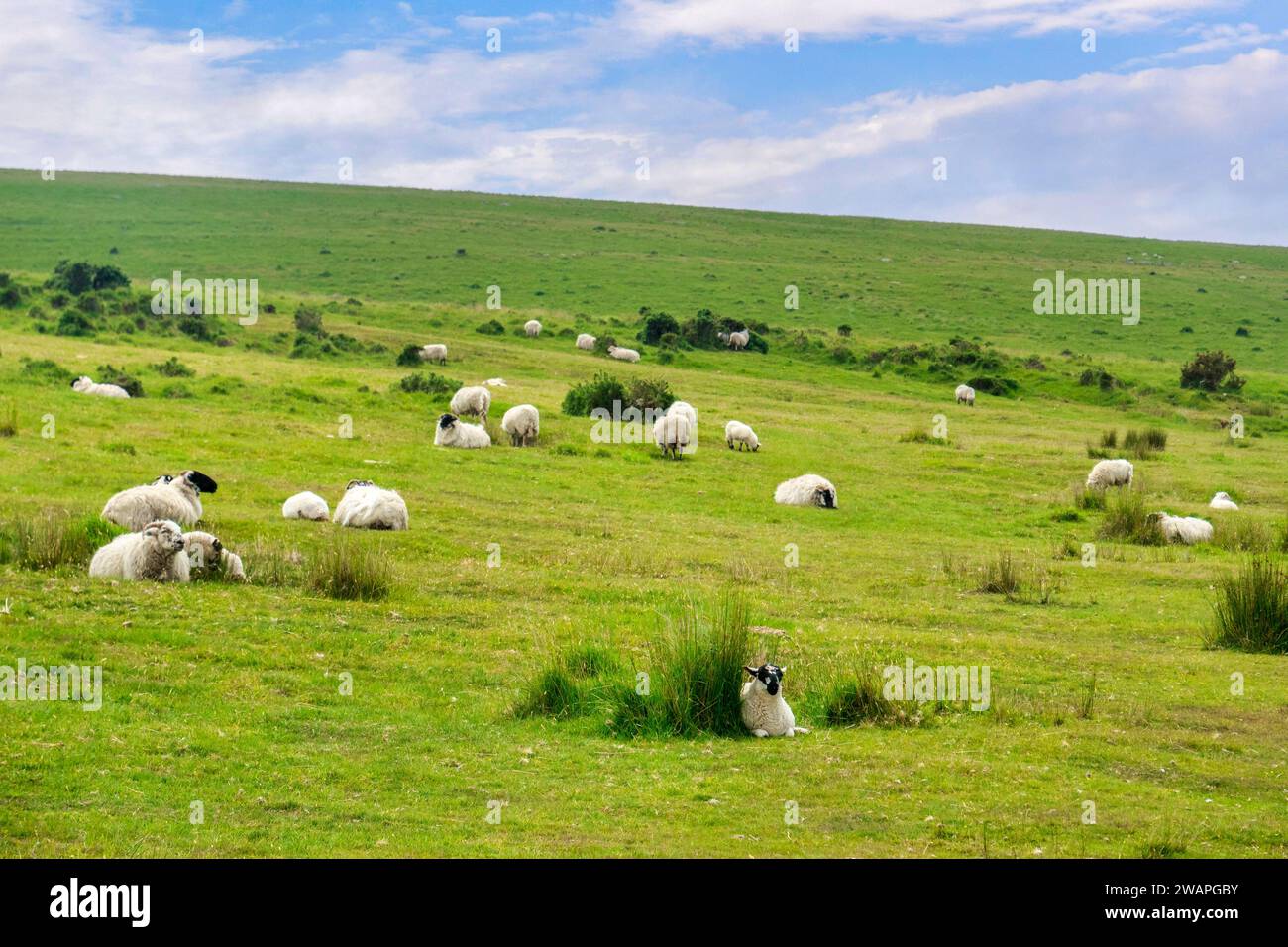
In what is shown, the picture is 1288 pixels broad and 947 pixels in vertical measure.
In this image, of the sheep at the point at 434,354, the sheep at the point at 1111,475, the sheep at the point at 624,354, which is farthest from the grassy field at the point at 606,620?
the sheep at the point at 624,354

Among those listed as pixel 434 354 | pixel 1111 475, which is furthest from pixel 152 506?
pixel 434 354

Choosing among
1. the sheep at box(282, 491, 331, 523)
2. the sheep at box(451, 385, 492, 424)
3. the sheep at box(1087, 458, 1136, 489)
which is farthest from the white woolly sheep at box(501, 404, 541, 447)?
the sheep at box(1087, 458, 1136, 489)

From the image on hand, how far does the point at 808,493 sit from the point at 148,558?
596 inches

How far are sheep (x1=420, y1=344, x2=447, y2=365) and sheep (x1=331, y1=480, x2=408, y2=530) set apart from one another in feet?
99.6

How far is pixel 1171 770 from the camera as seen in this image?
11.4 meters

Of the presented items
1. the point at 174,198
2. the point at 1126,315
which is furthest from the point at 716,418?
the point at 174,198

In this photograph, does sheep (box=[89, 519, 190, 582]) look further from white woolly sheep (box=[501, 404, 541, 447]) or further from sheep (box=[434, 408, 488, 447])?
white woolly sheep (box=[501, 404, 541, 447])

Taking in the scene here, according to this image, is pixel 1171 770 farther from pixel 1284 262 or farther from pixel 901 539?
pixel 1284 262

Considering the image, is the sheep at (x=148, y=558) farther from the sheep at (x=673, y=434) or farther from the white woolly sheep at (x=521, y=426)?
the sheep at (x=673, y=434)

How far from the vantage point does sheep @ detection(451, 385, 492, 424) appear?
117ft

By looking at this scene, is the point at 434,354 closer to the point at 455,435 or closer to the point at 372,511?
the point at 455,435

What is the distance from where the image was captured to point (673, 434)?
32938mm

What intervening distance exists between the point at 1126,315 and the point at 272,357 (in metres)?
57.9

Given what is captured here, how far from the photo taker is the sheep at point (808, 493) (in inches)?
1096
